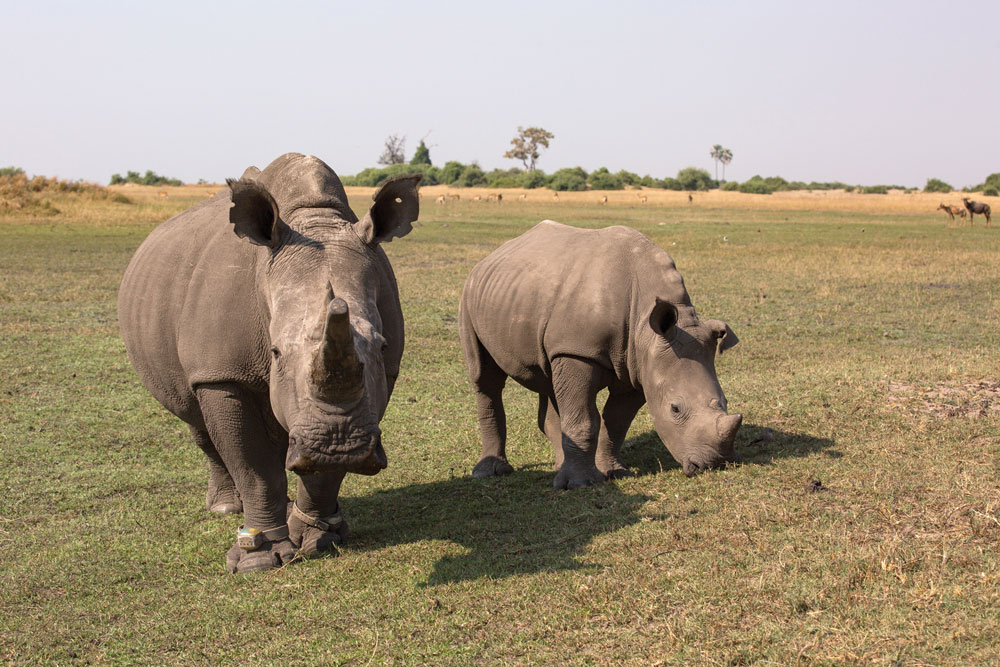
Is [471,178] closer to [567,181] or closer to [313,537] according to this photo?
[567,181]

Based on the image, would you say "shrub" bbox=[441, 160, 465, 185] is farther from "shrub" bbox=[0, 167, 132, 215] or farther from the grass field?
the grass field

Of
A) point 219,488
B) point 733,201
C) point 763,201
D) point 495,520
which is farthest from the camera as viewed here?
point 733,201

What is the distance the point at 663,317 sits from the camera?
6867 millimetres

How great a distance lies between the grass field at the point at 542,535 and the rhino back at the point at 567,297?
0.97 m

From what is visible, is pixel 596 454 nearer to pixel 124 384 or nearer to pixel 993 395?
pixel 993 395

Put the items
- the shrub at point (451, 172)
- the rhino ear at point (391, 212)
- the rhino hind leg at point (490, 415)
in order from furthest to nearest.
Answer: the shrub at point (451, 172) < the rhino hind leg at point (490, 415) < the rhino ear at point (391, 212)

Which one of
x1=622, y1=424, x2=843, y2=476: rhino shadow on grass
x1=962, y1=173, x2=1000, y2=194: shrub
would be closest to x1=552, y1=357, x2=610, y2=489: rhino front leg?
x1=622, y1=424, x2=843, y2=476: rhino shadow on grass

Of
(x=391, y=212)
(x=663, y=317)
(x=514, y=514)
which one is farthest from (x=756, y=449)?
(x=391, y=212)

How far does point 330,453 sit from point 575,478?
9.82 feet

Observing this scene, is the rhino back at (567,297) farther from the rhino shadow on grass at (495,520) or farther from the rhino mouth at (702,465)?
the rhino shadow on grass at (495,520)

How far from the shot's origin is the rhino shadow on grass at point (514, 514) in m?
5.54

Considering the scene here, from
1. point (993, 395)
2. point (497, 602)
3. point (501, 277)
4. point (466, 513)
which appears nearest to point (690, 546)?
point (497, 602)

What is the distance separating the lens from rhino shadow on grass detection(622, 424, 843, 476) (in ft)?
23.3

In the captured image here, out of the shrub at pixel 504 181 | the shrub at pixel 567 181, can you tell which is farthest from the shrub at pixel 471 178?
the shrub at pixel 567 181
